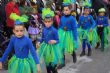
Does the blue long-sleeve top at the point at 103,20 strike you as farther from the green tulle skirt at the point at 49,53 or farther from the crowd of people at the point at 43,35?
the green tulle skirt at the point at 49,53

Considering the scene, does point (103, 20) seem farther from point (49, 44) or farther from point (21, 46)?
point (21, 46)

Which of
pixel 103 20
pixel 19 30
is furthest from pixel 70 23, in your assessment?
pixel 19 30

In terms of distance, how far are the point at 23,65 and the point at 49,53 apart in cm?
134

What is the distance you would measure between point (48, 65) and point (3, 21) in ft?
8.19

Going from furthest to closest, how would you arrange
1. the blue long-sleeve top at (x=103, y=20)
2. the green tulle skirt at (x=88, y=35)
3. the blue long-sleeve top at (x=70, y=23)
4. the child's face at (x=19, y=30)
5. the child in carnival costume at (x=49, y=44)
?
the blue long-sleeve top at (x=103, y=20) → the green tulle skirt at (x=88, y=35) → the blue long-sleeve top at (x=70, y=23) → the child in carnival costume at (x=49, y=44) → the child's face at (x=19, y=30)

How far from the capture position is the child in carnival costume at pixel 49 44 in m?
7.02

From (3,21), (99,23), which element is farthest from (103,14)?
(3,21)

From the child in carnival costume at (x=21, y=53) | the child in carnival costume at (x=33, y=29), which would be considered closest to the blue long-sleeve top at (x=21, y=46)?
the child in carnival costume at (x=21, y=53)

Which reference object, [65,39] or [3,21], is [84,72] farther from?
[3,21]

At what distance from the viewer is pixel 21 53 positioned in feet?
19.3

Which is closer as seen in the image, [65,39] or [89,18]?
[65,39]

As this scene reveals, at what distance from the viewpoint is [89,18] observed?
9.88 metres

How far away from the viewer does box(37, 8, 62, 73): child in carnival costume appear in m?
7.02

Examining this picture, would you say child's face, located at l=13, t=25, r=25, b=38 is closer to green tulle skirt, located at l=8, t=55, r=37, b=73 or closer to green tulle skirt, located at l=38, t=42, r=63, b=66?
green tulle skirt, located at l=8, t=55, r=37, b=73
